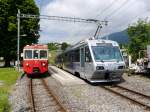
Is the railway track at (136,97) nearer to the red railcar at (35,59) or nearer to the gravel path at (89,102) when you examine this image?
the gravel path at (89,102)

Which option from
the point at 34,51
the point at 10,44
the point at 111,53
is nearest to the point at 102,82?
the point at 111,53

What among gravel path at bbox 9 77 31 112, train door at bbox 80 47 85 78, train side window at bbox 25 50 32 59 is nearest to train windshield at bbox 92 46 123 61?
train door at bbox 80 47 85 78

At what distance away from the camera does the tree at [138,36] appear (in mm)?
56156

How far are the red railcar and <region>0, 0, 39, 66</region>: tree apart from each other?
70.0ft

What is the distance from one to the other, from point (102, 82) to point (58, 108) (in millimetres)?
10118

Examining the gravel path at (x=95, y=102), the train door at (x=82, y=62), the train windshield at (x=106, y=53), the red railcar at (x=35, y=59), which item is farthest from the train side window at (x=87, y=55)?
the red railcar at (x=35, y=59)

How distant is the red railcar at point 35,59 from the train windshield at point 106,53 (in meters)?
9.31

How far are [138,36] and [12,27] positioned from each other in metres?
20.2

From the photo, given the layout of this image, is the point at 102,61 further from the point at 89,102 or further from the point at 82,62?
the point at 89,102

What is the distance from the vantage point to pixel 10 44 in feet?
171

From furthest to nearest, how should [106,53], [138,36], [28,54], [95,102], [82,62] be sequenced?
[138,36], [28,54], [82,62], [106,53], [95,102]

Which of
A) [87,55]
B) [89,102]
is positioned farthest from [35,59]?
[89,102]

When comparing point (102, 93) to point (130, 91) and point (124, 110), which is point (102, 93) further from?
point (124, 110)

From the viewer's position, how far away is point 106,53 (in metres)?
22.4
